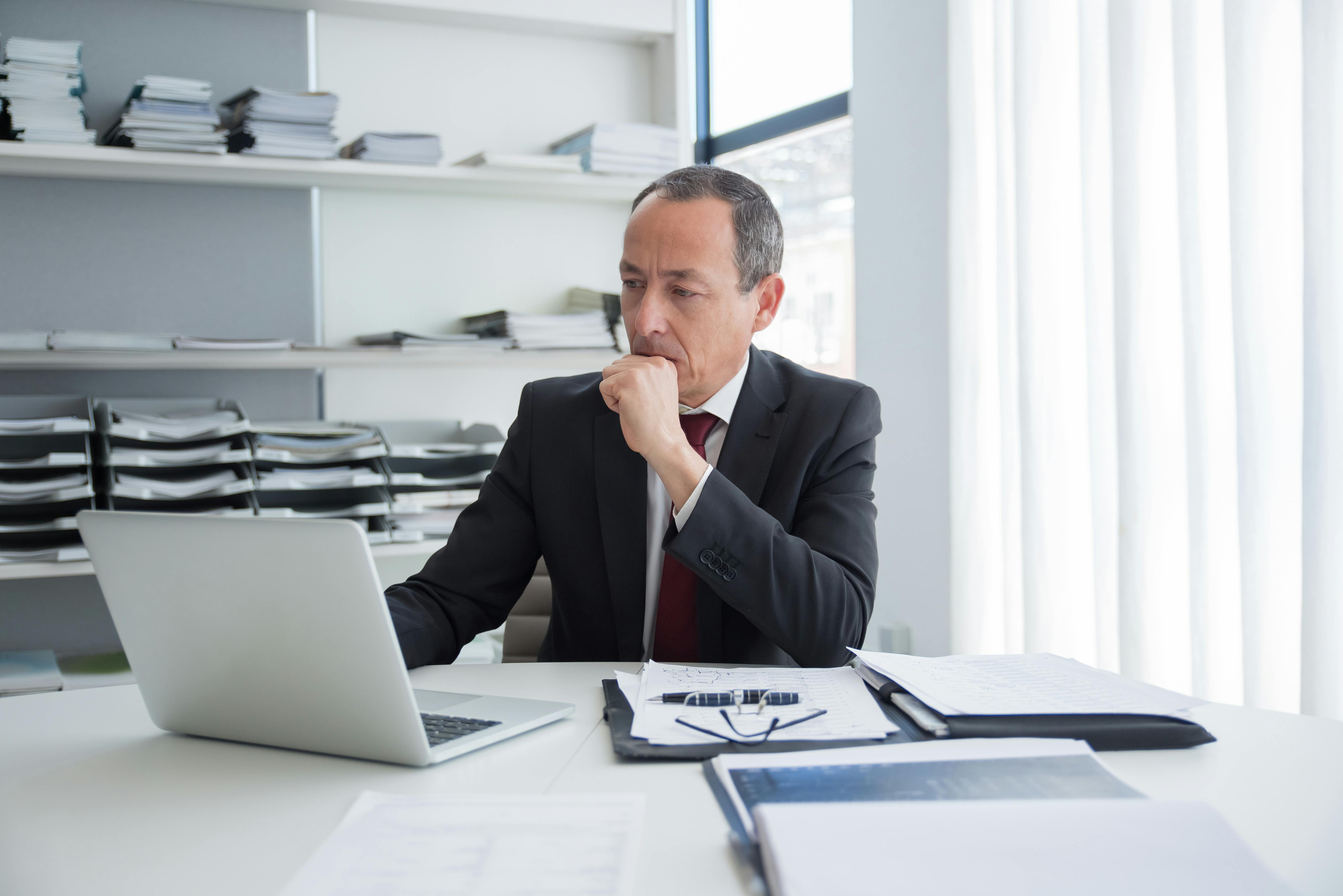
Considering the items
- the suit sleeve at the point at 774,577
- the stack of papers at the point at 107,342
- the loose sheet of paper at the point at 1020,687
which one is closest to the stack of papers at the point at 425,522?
the stack of papers at the point at 107,342

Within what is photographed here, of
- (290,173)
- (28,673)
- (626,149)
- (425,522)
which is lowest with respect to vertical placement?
(28,673)

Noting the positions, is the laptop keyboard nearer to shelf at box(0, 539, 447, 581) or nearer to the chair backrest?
the chair backrest

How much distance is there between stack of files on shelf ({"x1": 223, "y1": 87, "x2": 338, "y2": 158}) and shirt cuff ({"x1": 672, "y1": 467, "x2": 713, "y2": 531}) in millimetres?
1597

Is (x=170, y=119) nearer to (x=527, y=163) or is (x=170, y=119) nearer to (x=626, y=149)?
(x=527, y=163)

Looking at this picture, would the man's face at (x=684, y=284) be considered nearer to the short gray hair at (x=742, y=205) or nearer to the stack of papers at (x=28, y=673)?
the short gray hair at (x=742, y=205)

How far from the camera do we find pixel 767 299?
1.61 meters

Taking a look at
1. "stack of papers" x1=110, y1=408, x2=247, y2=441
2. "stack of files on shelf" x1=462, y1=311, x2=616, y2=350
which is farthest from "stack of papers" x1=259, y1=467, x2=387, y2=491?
"stack of files on shelf" x1=462, y1=311, x2=616, y2=350

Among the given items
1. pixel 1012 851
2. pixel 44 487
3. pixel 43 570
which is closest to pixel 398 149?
pixel 44 487

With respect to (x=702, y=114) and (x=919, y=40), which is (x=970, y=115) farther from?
(x=702, y=114)

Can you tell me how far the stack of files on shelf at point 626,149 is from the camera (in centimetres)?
264

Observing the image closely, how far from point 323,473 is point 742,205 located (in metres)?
1.32

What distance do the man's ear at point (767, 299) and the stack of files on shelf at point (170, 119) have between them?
139cm

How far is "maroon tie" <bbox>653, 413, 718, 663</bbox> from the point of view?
1.44 metres

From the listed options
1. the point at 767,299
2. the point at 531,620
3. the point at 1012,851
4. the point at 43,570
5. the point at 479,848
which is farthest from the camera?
the point at 43,570
